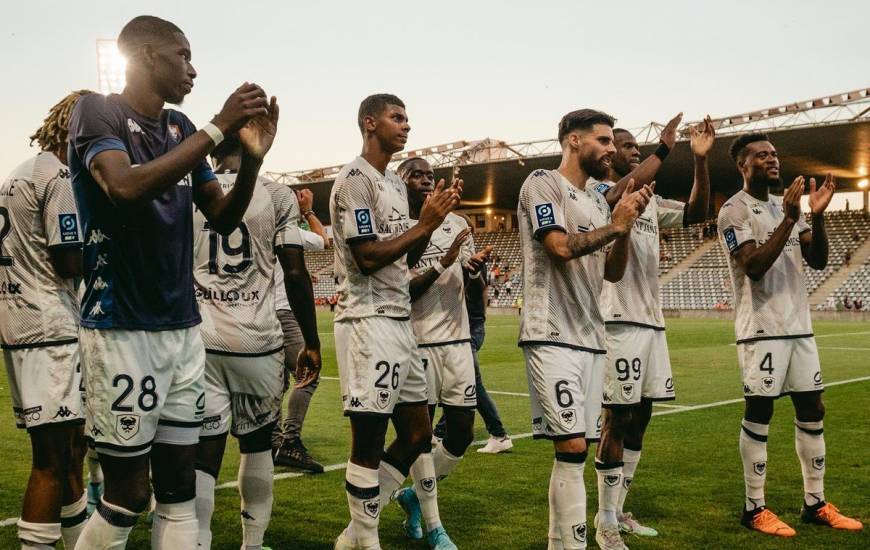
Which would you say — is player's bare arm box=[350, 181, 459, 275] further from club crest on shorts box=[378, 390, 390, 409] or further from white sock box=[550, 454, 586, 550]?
white sock box=[550, 454, 586, 550]

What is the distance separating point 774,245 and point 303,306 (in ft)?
9.33

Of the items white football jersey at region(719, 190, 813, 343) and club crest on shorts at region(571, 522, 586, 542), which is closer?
club crest on shorts at region(571, 522, 586, 542)

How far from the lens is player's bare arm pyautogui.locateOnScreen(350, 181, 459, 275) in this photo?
416 centimetres

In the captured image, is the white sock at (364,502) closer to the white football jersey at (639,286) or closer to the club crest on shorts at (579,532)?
the club crest on shorts at (579,532)

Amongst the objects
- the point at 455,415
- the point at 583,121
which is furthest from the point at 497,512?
the point at 583,121

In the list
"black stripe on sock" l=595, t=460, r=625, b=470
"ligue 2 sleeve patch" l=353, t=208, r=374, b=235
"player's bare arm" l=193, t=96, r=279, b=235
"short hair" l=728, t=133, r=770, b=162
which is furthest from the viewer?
"short hair" l=728, t=133, r=770, b=162

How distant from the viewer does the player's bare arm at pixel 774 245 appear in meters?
5.12

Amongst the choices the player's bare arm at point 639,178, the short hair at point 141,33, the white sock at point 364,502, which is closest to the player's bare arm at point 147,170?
the short hair at point 141,33

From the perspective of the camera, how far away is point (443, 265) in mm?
5539

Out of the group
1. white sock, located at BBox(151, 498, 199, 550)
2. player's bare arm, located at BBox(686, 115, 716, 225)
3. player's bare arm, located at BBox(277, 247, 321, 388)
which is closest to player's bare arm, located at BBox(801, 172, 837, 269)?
player's bare arm, located at BBox(686, 115, 716, 225)

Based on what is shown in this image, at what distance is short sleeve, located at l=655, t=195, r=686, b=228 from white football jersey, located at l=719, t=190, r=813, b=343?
0.43m

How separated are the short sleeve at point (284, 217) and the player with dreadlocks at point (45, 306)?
946mm

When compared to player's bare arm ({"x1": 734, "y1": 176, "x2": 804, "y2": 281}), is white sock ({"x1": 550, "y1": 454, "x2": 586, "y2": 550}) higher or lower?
lower

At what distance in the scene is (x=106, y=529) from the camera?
2.92m
